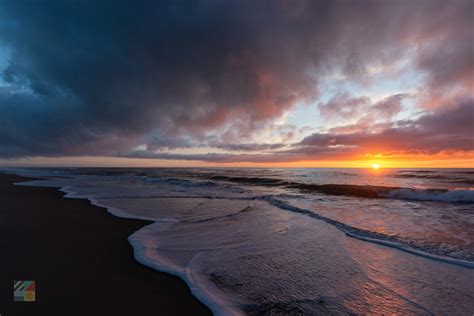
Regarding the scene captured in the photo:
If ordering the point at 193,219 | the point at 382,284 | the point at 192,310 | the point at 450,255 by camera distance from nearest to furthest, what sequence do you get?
the point at 192,310
the point at 382,284
the point at 450,255
the point at 193,219

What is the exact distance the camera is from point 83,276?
3.96 meters

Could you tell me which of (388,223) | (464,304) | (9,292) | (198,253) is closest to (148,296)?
(198,253)

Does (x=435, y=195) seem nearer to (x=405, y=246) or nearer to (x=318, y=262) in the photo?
(x=405, y=246)

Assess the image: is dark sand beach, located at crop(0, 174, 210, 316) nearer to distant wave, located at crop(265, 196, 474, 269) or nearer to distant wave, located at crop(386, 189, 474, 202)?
distant wave, located at crop(265, 196, 474, 269)

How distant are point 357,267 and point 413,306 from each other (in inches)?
49.4

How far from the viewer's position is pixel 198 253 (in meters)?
5.16

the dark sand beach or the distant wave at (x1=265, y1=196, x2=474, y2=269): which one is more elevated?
the dark sand beach

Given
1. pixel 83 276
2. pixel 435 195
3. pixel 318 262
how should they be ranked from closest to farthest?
1. pixel 83 276
2. pixel 318 262
3. pixel 435 195

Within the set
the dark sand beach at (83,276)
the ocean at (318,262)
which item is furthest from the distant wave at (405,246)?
the dark sand beach at (83,276)

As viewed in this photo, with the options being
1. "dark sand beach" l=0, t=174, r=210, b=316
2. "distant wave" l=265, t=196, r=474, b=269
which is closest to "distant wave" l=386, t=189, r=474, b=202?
"distant wave" l=265, t=196, r=474, b=269

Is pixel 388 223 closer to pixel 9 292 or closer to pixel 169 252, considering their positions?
pixel 169 252

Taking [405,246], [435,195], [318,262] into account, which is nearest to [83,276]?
[318,262]

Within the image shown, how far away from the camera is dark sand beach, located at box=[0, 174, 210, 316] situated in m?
3.11

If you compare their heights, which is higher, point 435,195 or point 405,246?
point 405,246
